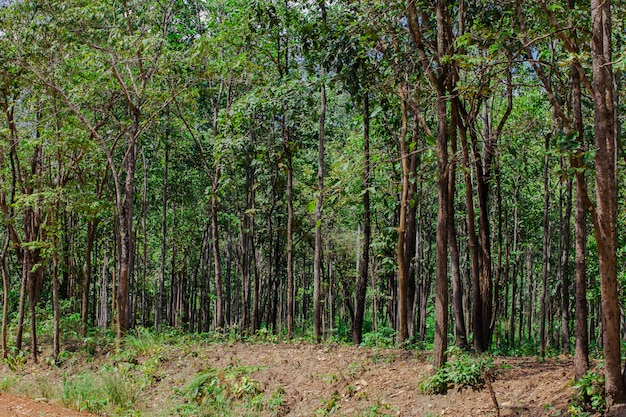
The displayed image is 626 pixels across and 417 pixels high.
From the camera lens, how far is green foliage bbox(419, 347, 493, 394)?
8.21 m

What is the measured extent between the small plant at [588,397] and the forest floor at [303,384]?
222mm

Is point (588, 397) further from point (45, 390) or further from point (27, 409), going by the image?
point (45, 390)

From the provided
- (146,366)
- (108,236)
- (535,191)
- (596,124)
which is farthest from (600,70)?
(108,236)

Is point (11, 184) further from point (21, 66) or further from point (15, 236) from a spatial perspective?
point (21, 66)

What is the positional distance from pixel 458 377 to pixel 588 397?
1.95 metres

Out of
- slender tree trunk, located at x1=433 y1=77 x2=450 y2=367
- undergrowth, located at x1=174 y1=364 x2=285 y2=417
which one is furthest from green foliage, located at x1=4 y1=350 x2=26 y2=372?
slender tree trunk, located at x1=433 y1=77 x2=450 y2=367

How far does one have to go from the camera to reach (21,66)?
13039mm

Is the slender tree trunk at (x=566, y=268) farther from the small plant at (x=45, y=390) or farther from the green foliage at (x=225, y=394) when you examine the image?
the small plant at (x=45, y=390)

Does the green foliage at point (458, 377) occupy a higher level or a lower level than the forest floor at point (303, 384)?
higher

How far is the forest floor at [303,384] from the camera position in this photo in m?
7.85

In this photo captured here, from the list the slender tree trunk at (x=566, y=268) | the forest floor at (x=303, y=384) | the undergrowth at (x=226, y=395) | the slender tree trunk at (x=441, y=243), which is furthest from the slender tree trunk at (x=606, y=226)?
the slender tree trunk at (x=566, y=268)

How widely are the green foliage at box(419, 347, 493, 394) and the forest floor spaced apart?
13 centimetres

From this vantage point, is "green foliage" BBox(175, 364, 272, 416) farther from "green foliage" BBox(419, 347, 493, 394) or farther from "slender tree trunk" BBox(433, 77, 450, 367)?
"slender tree trunk" BBox(433, 77, 450, 367)

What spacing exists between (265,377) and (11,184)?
8937 mm
